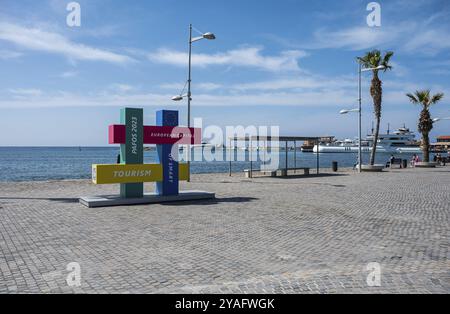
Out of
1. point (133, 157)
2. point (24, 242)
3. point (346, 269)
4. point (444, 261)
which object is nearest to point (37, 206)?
point (133, 157)

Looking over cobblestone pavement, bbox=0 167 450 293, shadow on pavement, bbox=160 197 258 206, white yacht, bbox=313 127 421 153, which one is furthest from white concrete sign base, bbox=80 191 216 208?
white yacht, bbox=313 127 421 153

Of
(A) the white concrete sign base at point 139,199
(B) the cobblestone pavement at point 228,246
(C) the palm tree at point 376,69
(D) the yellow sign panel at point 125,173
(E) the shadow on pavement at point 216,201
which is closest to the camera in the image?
(B) the cobblestone pavement at point 228,246

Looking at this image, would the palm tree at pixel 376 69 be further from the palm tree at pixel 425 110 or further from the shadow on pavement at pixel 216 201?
the shadow on pavement at pixel 216 201

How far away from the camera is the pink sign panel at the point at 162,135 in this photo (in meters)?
13.7

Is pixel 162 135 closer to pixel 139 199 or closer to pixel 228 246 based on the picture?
pixel 139 199

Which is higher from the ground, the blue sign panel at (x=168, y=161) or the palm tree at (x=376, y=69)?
the palm tree at (x=376, y=69)

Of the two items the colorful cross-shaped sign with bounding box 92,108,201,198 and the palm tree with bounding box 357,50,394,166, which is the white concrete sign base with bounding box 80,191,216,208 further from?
the palm tree with bounding box 357,50,394,166

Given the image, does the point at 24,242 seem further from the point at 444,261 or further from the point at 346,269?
the point at 444,261

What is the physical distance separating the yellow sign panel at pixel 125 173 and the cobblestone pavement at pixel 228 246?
1355mm

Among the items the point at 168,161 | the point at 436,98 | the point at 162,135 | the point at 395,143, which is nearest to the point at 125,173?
the point at 168,161

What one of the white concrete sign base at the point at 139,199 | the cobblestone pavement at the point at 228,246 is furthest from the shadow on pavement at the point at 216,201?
the white concrete sign base at the point at 139,199

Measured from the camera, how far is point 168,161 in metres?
15.0

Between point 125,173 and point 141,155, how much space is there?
90cm

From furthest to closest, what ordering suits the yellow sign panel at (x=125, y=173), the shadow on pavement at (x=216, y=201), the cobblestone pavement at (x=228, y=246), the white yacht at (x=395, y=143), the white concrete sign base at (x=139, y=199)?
the white yacht at (x=395, y=143) < the shadow on pavement at (x=216, y=201) < the yellow sign panel at (x=125, y=173) < the white concrete sign base at (x=139, y=199) < the cobblestone pavement at (x=228, y=246)
